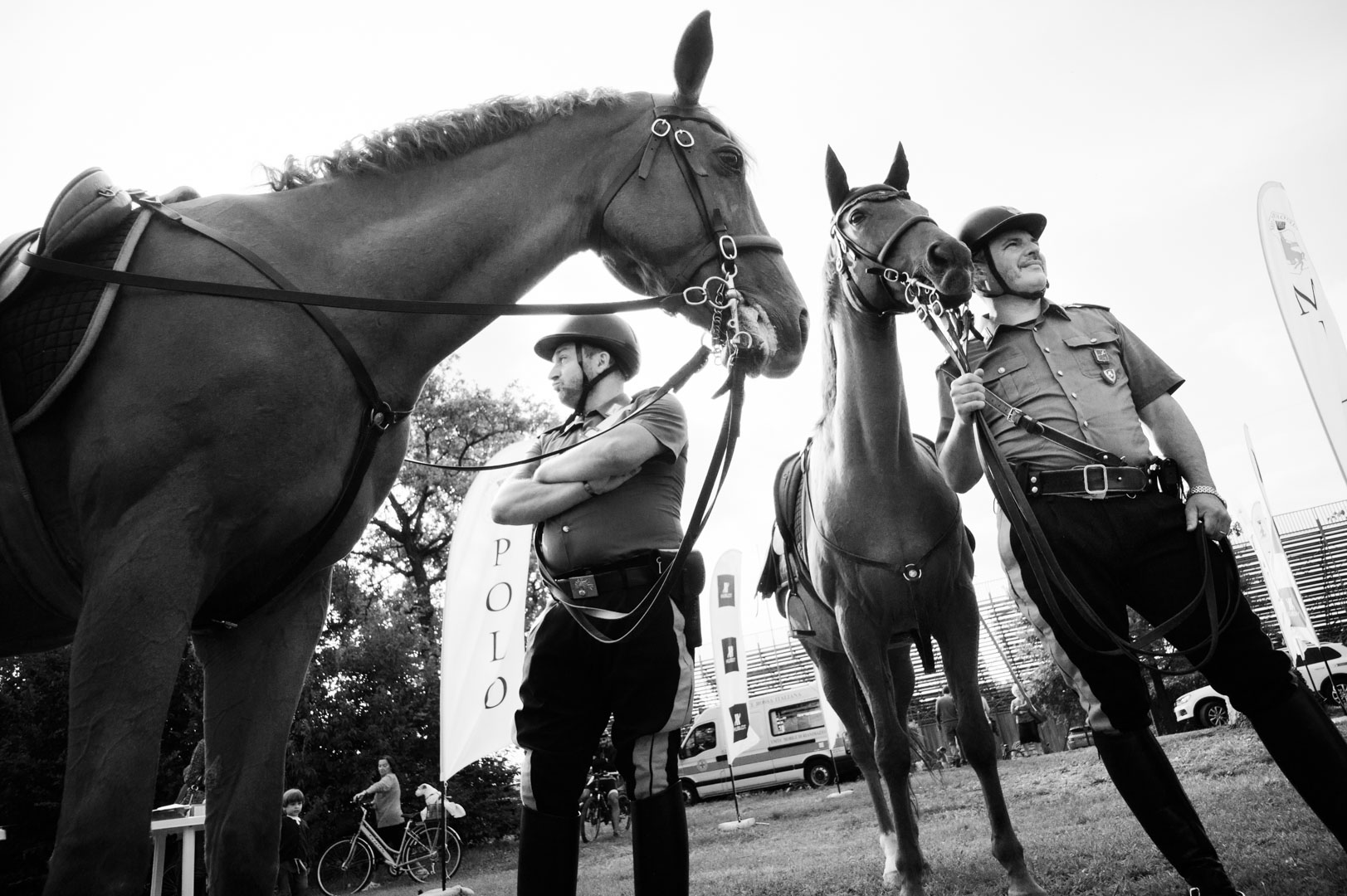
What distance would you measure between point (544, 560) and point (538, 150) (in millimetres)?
1475

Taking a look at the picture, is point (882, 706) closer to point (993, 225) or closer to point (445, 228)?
point (993, 225)

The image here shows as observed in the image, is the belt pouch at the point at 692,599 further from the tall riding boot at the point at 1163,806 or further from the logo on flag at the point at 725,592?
the logo on flag at the point at 725,592

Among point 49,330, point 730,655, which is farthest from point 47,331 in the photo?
point 730,655

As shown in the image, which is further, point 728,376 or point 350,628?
point 350,628

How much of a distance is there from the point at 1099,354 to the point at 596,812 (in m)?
17.1

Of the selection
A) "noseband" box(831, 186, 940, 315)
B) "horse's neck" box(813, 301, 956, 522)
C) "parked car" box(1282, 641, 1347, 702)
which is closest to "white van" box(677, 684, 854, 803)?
"parked car" box(1282, 641, 1347, 702)

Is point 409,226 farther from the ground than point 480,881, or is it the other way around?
point 409,226

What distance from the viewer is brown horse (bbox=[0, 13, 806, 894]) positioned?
1.67 metres

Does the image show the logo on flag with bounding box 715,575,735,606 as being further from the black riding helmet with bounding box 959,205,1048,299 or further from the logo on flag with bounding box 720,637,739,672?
the black riding helmet with bounding box 959,205,1048,299

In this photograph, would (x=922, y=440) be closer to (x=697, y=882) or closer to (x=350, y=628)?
(x=697, y=882)

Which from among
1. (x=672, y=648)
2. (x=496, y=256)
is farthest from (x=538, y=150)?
(x=672, y=648)

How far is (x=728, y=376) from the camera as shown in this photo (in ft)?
8.34

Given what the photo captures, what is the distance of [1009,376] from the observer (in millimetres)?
3539

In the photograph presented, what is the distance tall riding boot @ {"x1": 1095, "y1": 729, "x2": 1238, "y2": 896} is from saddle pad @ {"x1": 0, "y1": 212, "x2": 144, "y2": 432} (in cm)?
345
